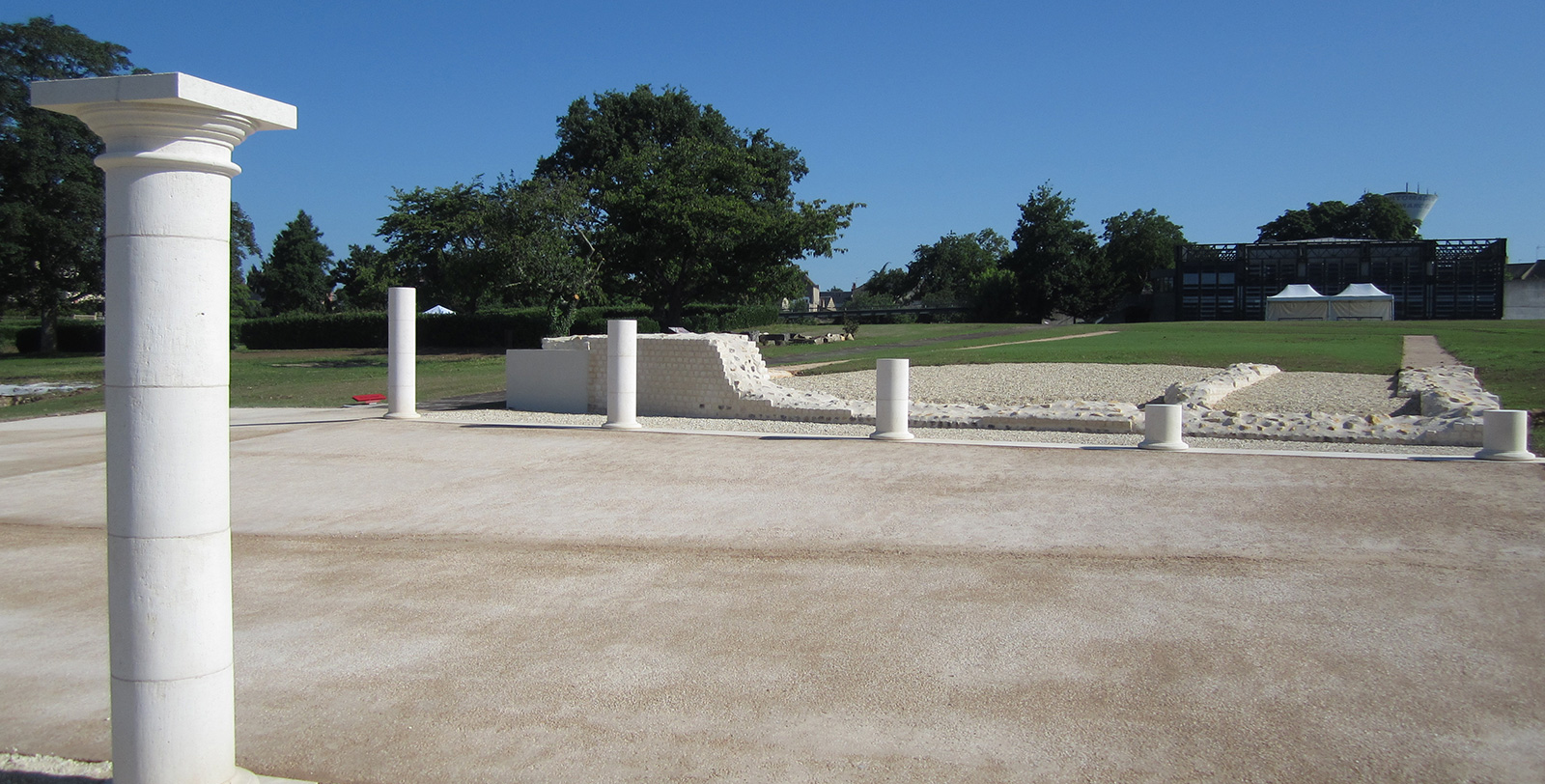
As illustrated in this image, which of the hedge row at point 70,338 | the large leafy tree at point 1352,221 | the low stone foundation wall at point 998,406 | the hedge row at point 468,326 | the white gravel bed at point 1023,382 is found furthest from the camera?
the large leafy tree at point 1352,221

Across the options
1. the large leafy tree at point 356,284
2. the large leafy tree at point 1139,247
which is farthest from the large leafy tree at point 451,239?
the large leafy tree at point 1139,247

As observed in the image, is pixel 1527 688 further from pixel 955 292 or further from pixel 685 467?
pixel 955 292

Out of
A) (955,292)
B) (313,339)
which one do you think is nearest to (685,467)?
(313,339)

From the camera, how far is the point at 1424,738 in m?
4.08

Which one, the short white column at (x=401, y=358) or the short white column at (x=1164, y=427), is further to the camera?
the short white column at (x=401, y=358)

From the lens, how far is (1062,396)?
19.9 meters

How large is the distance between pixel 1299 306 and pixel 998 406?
5419cm

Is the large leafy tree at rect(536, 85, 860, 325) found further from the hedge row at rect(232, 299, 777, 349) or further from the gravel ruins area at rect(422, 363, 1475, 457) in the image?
the gravel ruins area at rect(422, 363, 1475, 457)

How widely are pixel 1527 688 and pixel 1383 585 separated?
1798 millimetres

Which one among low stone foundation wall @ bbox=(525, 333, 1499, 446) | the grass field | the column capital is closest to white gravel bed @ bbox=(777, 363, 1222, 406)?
the grass field

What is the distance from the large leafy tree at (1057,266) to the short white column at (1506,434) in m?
63.5

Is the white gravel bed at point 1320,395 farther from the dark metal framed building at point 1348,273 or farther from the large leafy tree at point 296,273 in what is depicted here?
the large leafy tree at point 296,273

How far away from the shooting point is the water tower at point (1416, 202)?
102250 mm

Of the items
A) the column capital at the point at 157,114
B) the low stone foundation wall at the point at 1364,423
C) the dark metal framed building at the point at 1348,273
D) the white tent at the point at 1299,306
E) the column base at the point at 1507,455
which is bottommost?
the column base at the point at 1507,455
